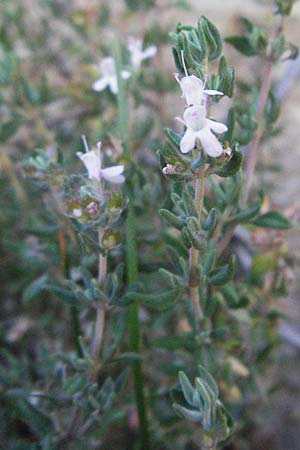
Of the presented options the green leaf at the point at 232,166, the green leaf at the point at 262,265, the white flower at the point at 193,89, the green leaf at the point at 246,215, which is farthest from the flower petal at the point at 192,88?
the green leaf at the point at 262,265

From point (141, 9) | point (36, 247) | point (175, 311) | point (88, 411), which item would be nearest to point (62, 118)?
point (141, 9)

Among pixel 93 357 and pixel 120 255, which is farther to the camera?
pixel 120 255

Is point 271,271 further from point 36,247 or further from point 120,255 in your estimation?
point 36,247

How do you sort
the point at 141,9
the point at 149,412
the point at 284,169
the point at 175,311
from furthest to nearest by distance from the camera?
the point at 284,169 → the point at 141,9 → the point at 175,311 → the point at 149,412

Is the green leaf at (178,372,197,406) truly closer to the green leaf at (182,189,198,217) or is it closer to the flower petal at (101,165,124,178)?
the green leaf at (182,189,198,217)

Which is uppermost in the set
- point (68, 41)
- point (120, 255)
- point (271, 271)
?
point (68, 41)

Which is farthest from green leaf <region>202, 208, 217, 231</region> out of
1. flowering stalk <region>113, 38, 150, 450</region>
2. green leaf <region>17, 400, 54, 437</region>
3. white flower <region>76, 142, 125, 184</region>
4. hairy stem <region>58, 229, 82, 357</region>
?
green leaf <region>17, 400, 54, 437</region>

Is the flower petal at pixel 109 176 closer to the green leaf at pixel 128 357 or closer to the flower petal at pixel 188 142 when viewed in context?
the flower petal at pixel 188 142

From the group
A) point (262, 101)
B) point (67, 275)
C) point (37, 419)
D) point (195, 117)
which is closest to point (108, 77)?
point (262, 101)
